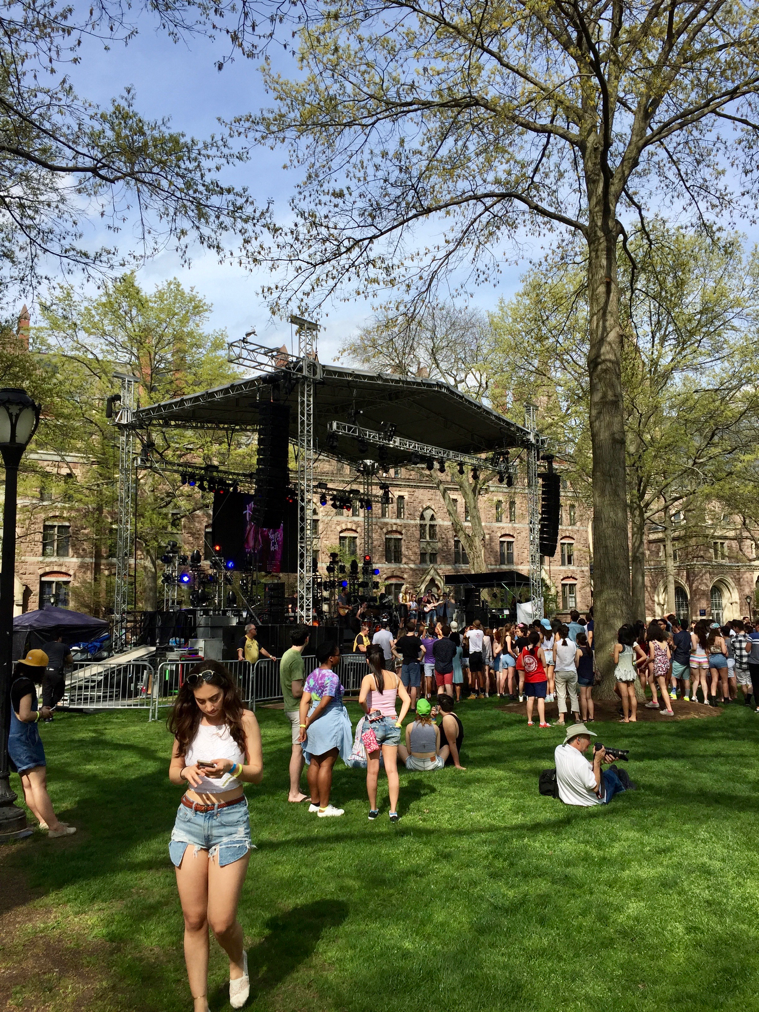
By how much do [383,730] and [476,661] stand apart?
8903 mm

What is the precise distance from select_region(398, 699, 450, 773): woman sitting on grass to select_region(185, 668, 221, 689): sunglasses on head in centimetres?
533

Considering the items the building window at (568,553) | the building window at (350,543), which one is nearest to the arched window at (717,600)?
the building window at (568,553)

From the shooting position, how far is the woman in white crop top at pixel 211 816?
11.4ft

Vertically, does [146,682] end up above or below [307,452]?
below

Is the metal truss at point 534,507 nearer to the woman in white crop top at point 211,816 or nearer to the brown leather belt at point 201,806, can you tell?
the woman in white crop top at point 211,816

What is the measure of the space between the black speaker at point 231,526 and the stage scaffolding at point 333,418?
10.3 feet

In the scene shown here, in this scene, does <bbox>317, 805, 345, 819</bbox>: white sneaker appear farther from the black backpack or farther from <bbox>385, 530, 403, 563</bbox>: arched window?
<bbox>385, 530, 403, 563</bbox>: arched window

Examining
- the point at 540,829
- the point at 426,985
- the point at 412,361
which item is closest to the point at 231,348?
the point at 540,829

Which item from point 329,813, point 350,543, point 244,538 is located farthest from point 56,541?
point 329,813

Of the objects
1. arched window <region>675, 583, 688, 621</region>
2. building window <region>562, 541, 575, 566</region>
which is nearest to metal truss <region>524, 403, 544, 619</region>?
building window <region>562, 541, 575, 566</region>

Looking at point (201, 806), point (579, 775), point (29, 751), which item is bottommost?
point (579, 775)

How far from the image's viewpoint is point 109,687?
14844 millimetres

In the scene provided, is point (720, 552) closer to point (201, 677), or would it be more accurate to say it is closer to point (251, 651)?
point (251, 651)

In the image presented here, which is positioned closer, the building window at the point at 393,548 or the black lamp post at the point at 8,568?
the black lamp post at the point at 8,568
